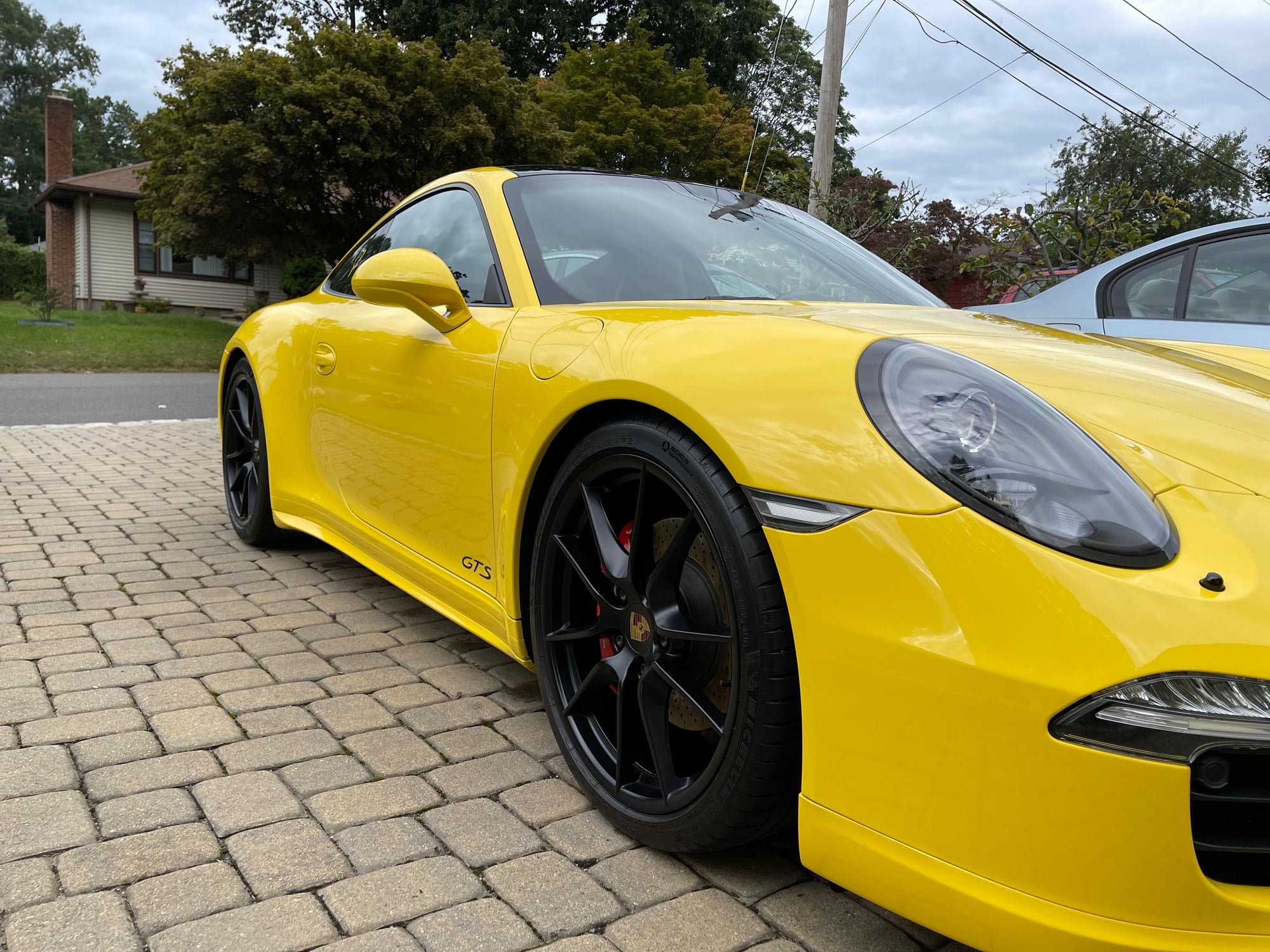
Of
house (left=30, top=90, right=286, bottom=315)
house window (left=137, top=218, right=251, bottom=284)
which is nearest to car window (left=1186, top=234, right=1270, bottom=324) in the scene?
house (left=30, top=90, right=286, bottom=315)

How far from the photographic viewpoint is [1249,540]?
4.23 ft

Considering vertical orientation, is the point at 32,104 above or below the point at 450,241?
above

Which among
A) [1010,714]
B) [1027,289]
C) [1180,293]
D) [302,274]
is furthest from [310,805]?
[302,274]

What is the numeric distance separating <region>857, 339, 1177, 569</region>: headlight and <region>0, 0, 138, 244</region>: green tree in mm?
69391

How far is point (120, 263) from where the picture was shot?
29.4m

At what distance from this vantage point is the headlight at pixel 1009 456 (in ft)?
4.22

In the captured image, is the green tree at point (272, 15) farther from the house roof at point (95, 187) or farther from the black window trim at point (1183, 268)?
the black window trim at point (1183, 268)

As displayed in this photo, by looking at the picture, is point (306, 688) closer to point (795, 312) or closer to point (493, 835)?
point (493, 835)

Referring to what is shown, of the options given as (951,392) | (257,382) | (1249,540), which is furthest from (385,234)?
(1249,540)

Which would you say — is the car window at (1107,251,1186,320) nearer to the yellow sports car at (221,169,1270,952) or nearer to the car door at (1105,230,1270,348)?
the car door at (1105,230,1270,348)

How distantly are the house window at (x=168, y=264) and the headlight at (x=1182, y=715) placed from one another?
31323mm

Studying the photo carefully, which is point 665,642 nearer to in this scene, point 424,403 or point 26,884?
point 424,403

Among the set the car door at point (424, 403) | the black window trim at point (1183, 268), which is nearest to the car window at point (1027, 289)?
the black window trim at point (1183, 268)

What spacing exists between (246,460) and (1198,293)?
13.9ft
